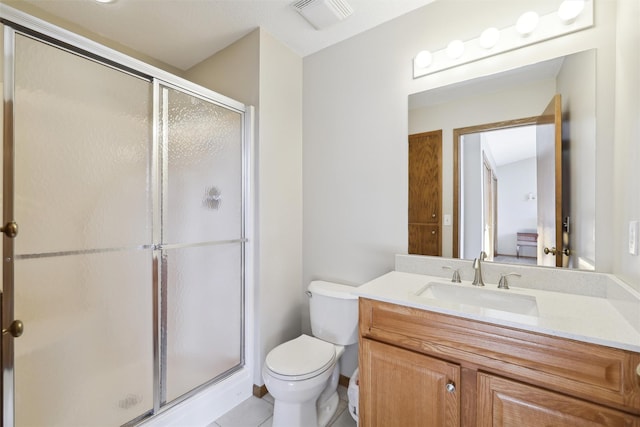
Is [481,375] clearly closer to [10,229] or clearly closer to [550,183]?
[550,183]

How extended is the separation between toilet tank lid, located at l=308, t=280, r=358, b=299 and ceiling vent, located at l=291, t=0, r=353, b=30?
1642 millimetres

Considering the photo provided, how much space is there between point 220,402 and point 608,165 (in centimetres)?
230

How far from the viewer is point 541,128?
134 cm

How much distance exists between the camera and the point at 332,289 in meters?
1.79

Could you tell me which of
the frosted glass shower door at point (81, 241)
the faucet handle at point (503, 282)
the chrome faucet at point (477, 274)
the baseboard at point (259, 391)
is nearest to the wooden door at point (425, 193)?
the chrome faucet at point (477, 274)

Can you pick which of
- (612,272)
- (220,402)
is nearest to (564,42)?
(612,272)

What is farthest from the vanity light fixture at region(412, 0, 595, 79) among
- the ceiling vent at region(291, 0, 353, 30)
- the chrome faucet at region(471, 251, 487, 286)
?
the chrome faucet at region(471, 251, 487, 286)

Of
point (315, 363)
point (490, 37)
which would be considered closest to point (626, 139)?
point (490, 37)

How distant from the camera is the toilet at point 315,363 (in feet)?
4.63

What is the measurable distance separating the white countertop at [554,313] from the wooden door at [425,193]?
287 millimetres

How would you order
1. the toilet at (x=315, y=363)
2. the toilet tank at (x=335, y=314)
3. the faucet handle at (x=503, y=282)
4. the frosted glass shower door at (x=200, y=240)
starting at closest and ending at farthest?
the faucet handle at (x=503, y=282)
the toilet at (x=315, y=363)
the frosted glass shower door at (x=200, y=240)
the toilet tank at (x=335, y=314)

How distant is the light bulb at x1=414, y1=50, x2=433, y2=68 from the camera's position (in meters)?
1.57

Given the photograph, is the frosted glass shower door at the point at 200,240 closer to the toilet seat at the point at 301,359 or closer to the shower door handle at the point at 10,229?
the toilet seat at the point at 301,359

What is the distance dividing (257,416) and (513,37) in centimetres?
246
